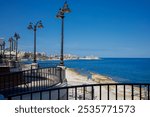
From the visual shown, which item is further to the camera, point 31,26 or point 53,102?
point 31,26

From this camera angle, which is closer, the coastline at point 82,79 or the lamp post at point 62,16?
the lamp post at point 62,16

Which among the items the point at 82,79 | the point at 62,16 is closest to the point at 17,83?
the point at 62,16

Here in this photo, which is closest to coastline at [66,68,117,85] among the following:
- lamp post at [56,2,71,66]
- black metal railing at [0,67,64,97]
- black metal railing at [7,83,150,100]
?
lamp post at [56,2,71,66]

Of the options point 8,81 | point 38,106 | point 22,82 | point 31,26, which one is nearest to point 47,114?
point 38,106

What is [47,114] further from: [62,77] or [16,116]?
[62,77]

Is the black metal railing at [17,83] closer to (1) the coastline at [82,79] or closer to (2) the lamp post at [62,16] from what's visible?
(2) the lamp post at [62,16]

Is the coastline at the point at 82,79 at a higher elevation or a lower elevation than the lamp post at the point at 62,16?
lower

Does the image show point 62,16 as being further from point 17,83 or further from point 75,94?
point 75,94

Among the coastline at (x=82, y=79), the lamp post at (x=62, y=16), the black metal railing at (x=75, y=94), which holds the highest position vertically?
the lamp post at (x=62, y=16)

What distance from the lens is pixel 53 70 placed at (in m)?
14.3

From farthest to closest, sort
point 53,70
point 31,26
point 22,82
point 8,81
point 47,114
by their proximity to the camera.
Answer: point 31,26 < point 53,70 < point 22,82 < point 8,81 < point 47,114

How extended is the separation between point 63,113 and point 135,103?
1615 millimetres

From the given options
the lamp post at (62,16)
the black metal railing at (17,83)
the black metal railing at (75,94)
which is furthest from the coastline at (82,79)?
the black metal railing at (17,83)

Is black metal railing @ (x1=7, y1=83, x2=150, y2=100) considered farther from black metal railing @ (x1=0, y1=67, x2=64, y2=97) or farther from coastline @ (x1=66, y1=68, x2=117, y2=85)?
coastline @ (x1=66, y1=68, x2=117, y2=85)
